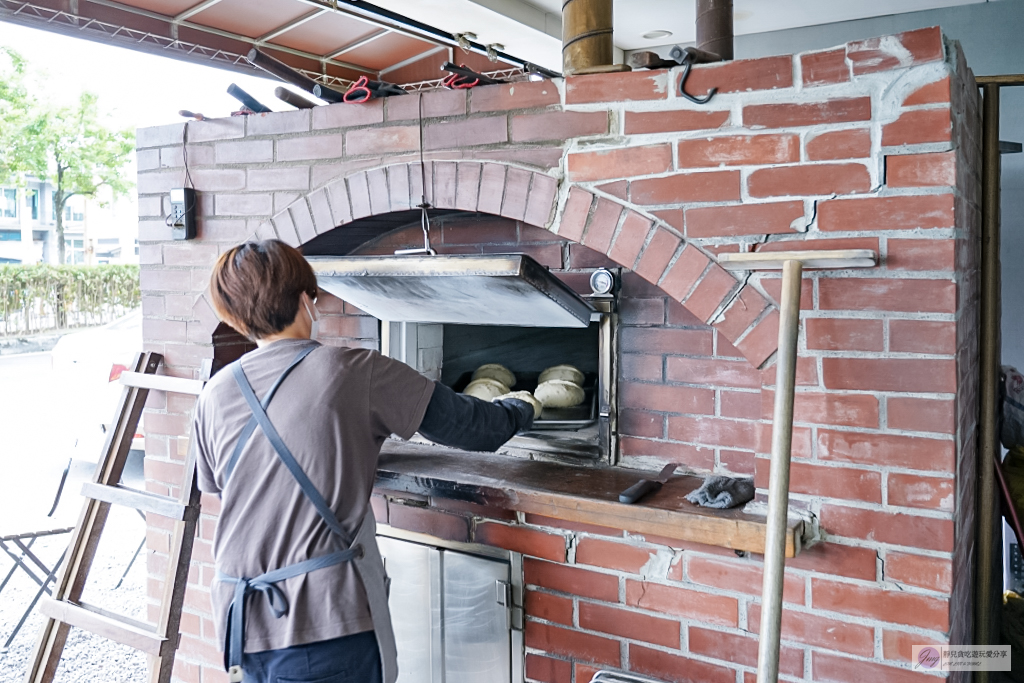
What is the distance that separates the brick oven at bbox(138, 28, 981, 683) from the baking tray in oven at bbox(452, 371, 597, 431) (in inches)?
5.1

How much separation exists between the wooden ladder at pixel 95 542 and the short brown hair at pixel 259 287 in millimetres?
859


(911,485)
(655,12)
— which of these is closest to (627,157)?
(911,485)

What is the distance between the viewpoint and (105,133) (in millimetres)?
12633

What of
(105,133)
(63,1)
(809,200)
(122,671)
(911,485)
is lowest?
(122,671)

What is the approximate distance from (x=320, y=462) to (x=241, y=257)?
478 millimetres

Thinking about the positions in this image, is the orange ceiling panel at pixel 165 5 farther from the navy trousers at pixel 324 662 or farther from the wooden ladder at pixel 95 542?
the navy trousers at pixel 324 662

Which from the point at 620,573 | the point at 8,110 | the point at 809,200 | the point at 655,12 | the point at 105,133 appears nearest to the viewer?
the point at 809,200

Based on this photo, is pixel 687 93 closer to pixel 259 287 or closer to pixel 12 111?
pixel 259 287

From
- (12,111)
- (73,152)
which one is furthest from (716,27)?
(73,152)

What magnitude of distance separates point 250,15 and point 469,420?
2998mm

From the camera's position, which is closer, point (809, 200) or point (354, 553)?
point (354, 553)

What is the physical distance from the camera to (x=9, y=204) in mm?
16219

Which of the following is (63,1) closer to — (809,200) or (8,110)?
(809,200)

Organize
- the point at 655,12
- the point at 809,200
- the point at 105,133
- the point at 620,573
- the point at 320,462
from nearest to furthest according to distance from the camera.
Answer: the point at 320,462 → the point at 809,200 → the point at 620,573 → the point at 655,12 → the point at 105,133
